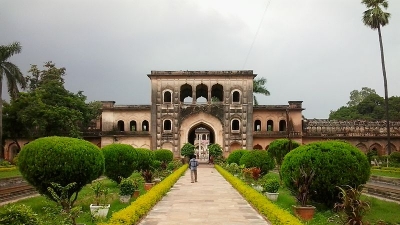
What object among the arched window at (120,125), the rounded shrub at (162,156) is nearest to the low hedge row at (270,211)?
the rounded shrub at (162,156)

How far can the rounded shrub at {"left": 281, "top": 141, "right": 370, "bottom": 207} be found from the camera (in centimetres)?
1089

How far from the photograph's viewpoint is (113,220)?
8.00 meters

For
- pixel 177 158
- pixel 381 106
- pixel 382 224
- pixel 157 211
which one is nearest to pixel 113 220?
pixel 157 211

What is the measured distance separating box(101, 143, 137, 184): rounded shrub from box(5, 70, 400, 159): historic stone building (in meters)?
20.1

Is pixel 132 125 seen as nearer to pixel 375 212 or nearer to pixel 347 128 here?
pixel 347 128

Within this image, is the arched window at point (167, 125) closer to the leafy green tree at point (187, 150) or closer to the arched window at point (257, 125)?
the leafy green tree at point (187, 150)

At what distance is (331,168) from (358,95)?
61.4 metres

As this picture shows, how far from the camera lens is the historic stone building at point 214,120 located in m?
37.5

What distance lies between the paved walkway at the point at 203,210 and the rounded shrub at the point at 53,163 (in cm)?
198

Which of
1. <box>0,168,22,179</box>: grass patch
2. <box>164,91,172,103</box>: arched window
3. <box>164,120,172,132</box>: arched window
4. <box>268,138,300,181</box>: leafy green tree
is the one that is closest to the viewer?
<box>0,168,22,179</box>: grass patch

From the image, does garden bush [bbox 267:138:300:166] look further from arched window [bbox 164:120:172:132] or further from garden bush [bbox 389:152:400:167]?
arched window [bbox 164:120:172:132]

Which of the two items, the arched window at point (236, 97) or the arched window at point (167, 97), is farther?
the arched window at point (167, 97)

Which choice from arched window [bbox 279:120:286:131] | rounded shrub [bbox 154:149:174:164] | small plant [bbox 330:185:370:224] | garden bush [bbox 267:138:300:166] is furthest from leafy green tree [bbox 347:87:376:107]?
small plant [bbox 330:185:370:224]

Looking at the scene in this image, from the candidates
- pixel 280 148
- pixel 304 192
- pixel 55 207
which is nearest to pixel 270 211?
pixel 304 192
